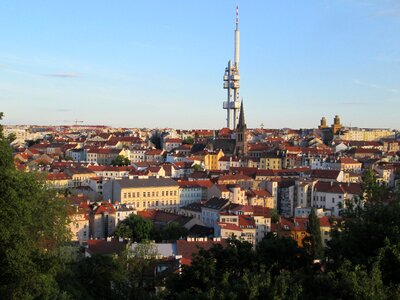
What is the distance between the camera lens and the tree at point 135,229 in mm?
35000

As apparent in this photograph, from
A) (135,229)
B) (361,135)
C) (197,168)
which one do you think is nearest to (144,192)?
(135,229)

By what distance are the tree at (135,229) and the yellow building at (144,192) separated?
36.9 feet

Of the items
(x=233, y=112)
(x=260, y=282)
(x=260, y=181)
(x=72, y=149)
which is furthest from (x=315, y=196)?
(x=233, y=112)

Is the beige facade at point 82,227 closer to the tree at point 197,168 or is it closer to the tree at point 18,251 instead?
the tree at point 18,251

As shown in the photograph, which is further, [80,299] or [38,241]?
[38,241]

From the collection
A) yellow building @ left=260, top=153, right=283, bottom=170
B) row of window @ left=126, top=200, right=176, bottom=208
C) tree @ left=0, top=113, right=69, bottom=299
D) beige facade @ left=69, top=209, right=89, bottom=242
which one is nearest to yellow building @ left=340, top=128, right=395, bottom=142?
yellow building @ left=260, top=153, right=283, bottom=170

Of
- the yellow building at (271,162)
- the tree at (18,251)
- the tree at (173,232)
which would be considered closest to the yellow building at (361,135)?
the yellow building at (271,162)

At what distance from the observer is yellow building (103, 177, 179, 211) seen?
4898cm

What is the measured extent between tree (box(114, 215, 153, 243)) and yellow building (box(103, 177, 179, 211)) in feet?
36.9

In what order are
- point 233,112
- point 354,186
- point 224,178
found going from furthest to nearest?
1. point 233,112
2. point 224,178
3. point 354,186

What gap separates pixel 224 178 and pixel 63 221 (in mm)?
37145

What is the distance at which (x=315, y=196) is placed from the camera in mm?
51500

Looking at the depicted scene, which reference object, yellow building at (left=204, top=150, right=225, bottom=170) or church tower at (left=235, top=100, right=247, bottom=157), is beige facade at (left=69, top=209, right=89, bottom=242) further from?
church tower at (left=235, top=100, right=247, bottom=157)

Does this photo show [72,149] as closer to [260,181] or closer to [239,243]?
[260,181]
